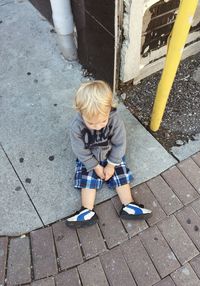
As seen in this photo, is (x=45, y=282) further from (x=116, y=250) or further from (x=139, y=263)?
(x=139, y=263)

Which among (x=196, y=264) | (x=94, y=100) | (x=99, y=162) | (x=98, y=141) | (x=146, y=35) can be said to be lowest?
(x=196, y=264)

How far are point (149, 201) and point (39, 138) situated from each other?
3.16 ft

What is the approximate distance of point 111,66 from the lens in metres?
2.71

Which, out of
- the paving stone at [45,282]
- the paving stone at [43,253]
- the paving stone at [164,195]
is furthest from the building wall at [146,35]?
the paving stone at [45,282]

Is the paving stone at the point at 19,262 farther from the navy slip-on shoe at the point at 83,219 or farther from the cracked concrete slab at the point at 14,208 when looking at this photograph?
the navy slip-on shoe at the point at 83,219

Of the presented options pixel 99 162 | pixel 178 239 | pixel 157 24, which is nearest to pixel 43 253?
pixel 99 162

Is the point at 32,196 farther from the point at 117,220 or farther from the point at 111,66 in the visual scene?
the point at 111,66

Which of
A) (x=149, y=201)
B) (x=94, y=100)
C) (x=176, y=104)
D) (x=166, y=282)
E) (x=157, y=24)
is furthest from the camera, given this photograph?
(x=176, y=104)

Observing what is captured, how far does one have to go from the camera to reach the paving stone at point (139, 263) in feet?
6.66

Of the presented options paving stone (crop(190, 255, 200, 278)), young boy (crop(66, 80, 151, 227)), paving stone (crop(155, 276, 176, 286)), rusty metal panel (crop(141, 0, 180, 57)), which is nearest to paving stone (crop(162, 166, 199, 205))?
young boy (crop(66, 80, 151, 227))

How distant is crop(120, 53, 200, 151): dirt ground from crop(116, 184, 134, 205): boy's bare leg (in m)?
0.50

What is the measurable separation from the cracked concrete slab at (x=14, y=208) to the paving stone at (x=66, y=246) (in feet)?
0.43

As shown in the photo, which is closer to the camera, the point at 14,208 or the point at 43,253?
the point at 43,253

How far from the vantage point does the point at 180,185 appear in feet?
7.84
